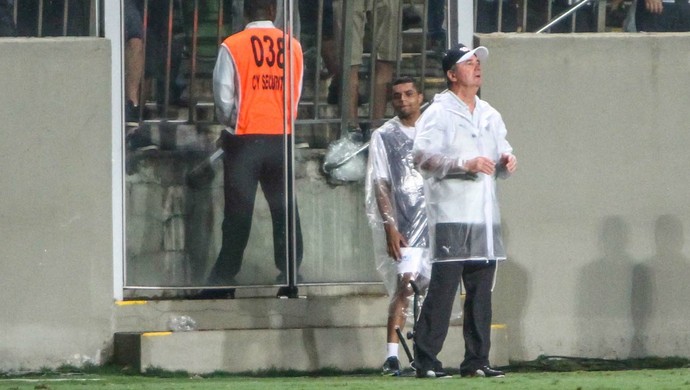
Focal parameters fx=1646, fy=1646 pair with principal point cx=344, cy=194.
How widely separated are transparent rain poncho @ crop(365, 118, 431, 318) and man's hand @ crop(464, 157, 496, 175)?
114 cm

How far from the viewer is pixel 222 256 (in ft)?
35.0

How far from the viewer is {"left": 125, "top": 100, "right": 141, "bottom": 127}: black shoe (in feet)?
34.0

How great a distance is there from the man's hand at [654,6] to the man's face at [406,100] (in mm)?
2377

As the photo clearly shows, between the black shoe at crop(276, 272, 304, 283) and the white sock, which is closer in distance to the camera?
the white sock

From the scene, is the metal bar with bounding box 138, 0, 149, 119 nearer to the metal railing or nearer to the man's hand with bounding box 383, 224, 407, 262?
the metal railing

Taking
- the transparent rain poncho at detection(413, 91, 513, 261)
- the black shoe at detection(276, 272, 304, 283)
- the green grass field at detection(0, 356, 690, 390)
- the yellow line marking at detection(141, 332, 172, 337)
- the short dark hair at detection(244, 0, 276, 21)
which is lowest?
the green grass field at detection(0, 356, 690, 390)

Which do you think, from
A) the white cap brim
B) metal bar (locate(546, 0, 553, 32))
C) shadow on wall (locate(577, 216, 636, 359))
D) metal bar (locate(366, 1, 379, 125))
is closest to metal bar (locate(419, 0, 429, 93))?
metal bar (locate(366, 1, 379, 125))

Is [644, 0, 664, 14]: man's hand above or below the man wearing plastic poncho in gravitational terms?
above

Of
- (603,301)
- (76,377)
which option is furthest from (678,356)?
(76,377)

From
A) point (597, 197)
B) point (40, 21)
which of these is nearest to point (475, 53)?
point (597, 197)

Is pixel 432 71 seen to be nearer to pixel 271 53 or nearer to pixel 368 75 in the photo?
pixel 368 75

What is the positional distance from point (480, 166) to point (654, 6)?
135 inches

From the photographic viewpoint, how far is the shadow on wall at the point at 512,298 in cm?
1066

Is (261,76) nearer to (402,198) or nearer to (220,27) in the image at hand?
(220,27)
